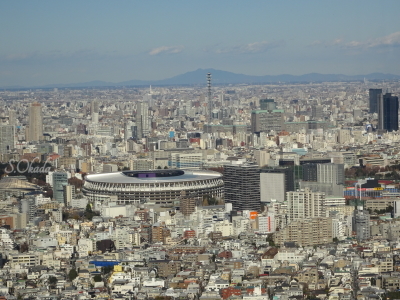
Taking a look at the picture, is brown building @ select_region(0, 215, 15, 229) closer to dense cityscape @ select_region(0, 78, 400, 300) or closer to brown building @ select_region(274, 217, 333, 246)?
dense cityscape @ select_region(0, 78, 400, 300)

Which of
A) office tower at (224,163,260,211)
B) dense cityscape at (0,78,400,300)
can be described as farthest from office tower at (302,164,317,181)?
office tower at (224,163,260,211)

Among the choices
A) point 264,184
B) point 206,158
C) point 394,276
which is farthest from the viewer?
point 206,158

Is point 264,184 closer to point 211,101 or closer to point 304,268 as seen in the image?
point 304,268

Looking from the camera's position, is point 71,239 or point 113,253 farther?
point 71,239

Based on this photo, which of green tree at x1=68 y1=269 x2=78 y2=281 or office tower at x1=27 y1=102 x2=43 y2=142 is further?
office tower at x1=27 y1=102 x2=43 y2=142

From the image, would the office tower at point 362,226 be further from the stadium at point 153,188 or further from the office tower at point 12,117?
the office tower at point 12,117

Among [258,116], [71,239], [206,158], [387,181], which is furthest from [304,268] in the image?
[258,116]

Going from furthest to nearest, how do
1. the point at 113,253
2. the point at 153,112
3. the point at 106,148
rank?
1. the point at 153,112
2. the point at 106,148
3. the point at 113,253
